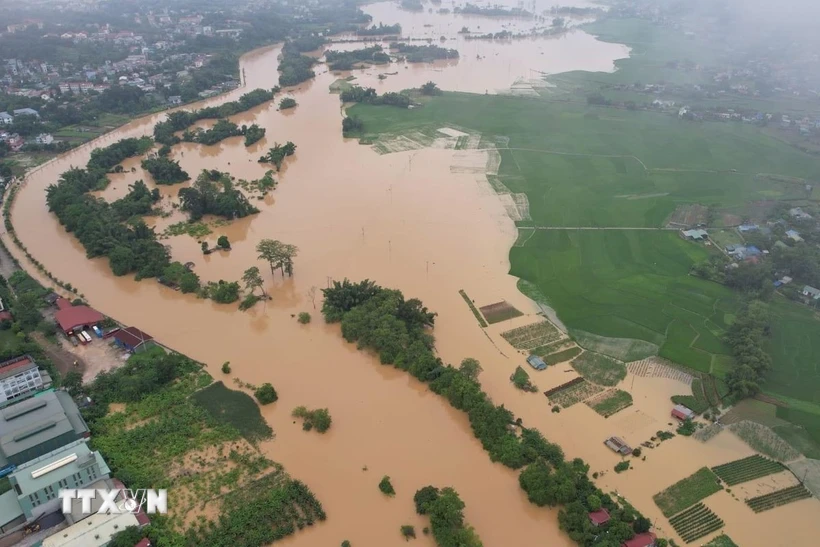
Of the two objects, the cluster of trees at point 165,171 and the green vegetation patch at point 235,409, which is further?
the cluster of trees at point 165,171

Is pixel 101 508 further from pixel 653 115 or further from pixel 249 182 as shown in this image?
pixel 653 115

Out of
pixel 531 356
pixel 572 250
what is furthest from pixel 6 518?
pixel 572 250

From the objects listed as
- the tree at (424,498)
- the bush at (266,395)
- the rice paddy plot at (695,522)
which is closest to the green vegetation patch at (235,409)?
the bush at (266,395)

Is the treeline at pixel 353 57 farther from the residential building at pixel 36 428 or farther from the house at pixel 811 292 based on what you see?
the residential building at pixel 36 428

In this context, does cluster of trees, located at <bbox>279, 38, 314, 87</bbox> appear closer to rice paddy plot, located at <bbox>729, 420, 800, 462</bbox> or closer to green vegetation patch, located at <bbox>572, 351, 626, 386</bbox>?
green vegetation patch, located at <bbox>572, 351, 626, 386</bbox>

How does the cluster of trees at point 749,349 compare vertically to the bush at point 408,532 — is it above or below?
above

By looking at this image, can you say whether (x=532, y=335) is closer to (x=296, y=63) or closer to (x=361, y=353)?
(x=361, y=353)
